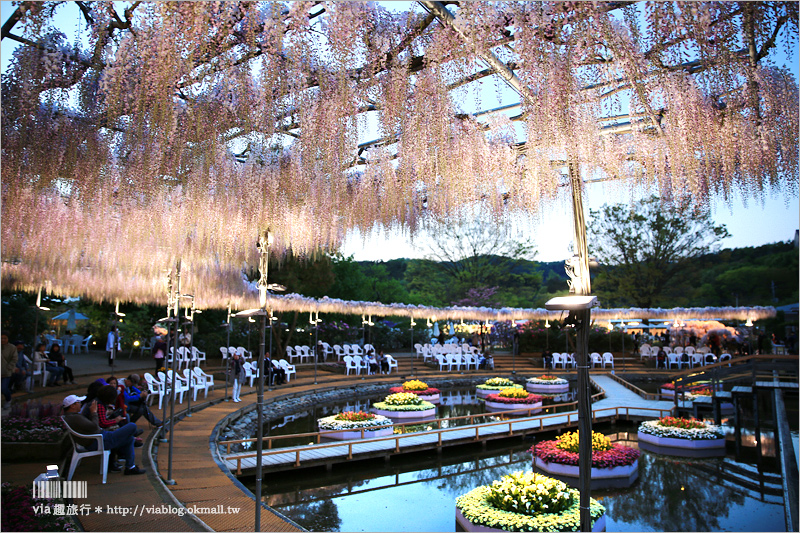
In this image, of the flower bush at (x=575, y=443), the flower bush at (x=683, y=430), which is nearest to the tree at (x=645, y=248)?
the flower bush at (x=683, y=430)

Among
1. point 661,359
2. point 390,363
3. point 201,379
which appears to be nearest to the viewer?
point 201,379

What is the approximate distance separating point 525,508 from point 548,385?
14042 mm

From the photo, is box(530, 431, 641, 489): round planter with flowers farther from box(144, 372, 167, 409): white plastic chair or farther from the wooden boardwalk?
box(144, 372, 167, 409): white plastic chair

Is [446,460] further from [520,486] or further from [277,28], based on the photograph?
[277,28]

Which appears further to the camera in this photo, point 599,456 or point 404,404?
point 404,404

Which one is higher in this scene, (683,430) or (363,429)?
(363,429)

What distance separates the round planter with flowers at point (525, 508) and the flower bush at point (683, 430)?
219 inches

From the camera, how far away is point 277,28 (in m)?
3.03

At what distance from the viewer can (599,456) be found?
8453mm

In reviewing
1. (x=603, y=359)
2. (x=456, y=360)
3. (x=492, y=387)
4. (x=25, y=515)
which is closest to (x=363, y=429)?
(x=25, y=515)

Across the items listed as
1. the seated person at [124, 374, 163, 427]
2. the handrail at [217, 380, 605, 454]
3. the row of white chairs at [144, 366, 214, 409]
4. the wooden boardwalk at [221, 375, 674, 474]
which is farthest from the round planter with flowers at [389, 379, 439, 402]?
the seated person at [124, 374, 163, 427]

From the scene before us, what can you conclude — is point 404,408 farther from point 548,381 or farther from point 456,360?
point 456,360

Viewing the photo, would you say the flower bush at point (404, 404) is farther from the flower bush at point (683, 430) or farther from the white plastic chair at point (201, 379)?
the flower bush at point (683, 430)

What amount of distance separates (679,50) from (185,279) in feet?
36.4
